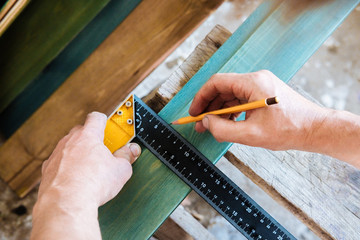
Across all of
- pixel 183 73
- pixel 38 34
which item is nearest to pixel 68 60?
pixel 38 34

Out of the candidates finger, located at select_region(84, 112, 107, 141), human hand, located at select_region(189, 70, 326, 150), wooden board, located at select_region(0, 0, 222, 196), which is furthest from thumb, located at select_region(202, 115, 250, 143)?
wooden board, located at select_region(0, 0, 222, 196)

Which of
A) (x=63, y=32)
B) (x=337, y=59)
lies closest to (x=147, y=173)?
(x=63, y=32)

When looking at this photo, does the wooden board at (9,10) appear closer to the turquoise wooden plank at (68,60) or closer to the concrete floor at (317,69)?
the turquoise wooden plank at (68,60)

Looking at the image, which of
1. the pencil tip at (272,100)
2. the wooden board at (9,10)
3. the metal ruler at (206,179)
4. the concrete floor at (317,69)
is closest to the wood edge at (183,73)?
the metal ruler at (206,179)

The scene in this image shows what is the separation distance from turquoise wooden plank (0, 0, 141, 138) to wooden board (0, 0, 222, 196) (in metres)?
0.04

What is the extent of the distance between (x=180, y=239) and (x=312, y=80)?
6.41ft

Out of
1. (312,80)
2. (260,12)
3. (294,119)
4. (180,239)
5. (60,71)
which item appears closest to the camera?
(294,119)

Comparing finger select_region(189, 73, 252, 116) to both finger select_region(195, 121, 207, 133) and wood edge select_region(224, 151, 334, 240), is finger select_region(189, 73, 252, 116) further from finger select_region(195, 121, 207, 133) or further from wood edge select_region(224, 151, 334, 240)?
wood edge select_region(224, 151, 334, 240)

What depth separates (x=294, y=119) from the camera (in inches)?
39.9

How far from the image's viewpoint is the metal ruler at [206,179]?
1132mm

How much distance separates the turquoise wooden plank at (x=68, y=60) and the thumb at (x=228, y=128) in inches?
50.4

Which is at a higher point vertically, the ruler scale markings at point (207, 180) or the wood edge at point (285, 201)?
the wood edge at point (285, 201)

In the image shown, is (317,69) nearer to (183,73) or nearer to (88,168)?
(183,73)

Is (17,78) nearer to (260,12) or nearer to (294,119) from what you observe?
(260,12)
